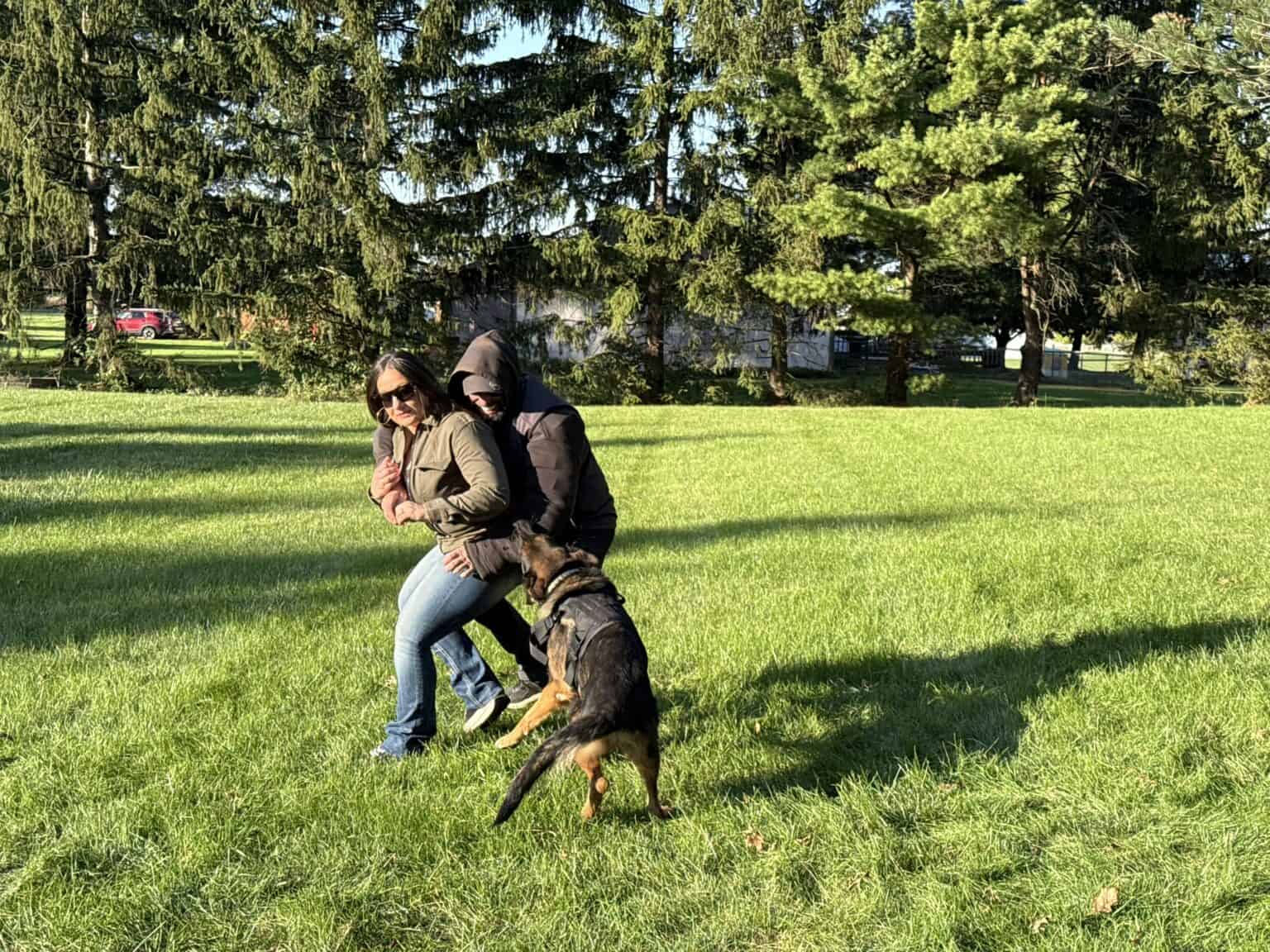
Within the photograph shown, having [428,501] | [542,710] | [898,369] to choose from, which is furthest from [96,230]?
[542,710]

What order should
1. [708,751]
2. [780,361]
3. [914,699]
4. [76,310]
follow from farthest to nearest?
[780,361] → [76,310] → [914,699] → [708,751]

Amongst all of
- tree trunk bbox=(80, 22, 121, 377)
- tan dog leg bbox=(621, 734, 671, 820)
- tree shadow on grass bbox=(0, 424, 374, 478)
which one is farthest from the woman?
tree trunk bbox=(80, 22, 121, 377)

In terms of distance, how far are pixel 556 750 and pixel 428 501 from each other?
109 cm

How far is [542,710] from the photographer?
11.4 ft

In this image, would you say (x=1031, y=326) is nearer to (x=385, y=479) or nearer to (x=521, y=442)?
(x=521, y=442)

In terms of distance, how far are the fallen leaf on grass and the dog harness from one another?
159 centimetres

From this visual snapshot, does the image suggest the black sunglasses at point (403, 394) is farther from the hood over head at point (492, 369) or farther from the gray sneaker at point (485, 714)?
the gray sneaker at point (485, 714)

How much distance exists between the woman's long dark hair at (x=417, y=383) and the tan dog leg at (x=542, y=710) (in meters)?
1.08

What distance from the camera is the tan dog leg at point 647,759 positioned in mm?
2965

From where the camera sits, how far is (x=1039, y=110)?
67.2 feet

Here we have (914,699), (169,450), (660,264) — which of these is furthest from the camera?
(660,264)

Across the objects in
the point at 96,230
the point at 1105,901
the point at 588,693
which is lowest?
the point at 1105,901

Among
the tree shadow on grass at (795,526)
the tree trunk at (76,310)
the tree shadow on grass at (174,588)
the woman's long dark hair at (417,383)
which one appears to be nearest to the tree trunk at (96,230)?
the tree trunk at (76,310)

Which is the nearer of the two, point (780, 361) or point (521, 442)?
point (521, 442)
